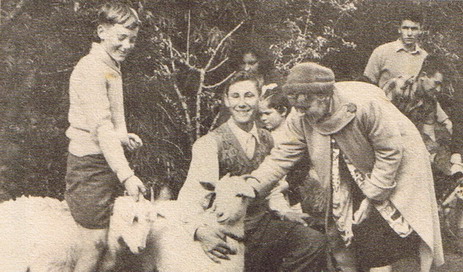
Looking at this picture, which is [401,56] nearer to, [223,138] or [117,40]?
[223,138]

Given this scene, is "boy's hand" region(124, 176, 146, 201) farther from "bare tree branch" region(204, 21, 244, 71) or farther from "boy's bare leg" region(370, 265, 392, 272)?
"boy's bare leg" region(370, 265, 392, 272)

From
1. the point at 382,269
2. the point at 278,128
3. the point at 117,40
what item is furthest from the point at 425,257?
the point at 117,40

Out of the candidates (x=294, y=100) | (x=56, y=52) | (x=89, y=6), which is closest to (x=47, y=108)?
(x=56, y=52)

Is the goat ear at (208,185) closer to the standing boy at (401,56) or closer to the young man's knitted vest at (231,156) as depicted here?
the young man's knitted vest at (231,156)

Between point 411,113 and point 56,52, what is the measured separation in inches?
50.7

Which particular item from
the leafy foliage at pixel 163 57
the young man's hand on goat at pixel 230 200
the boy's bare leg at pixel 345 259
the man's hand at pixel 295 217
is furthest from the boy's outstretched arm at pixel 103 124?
the boy's bare leg at pixel 345 259

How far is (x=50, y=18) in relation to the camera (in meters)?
2.25

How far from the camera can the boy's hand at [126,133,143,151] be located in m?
2.16

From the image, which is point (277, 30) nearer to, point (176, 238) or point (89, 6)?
point (89, 6)

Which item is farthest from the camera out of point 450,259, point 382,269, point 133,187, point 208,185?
point 450,259

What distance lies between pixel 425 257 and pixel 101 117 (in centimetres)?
115

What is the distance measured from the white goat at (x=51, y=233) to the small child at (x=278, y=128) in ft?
1.43

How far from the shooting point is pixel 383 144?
208 centimetres

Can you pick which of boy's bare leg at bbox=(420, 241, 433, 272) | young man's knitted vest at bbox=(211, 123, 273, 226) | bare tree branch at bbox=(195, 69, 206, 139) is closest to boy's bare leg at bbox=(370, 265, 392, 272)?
boy's bare leg at bbox=(420, 241, 433, 272)
